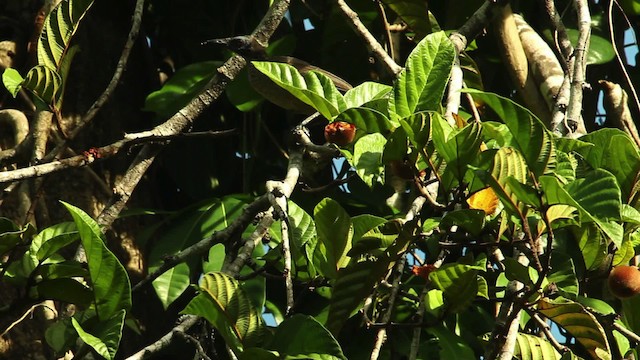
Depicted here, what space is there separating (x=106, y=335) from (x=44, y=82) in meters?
0.54

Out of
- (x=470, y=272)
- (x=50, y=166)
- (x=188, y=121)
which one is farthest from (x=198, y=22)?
(x=470, y=272)

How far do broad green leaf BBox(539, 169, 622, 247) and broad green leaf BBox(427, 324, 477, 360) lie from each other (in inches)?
25.2

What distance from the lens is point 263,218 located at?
1.46 metres

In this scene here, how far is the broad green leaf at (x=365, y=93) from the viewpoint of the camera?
148 cm

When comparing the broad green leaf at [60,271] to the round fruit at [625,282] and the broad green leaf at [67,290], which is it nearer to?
the broad green leaf at [67,290]

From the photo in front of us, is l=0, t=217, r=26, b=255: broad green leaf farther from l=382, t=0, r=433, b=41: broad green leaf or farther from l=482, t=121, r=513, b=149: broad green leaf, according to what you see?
l=382, t=0, r=433, b=41: broad green leaf

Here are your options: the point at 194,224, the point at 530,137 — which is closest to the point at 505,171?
the point at 530,137

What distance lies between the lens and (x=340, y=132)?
1.39 m

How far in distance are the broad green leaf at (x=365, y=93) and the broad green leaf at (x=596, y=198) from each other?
0.50 meters

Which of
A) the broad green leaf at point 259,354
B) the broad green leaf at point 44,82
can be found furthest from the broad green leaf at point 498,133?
the broad green leaf at point 44,82

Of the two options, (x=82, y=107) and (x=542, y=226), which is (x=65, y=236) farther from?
(x=82, y=107)

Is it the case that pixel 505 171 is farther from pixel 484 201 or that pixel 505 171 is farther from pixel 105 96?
pixel 105 96

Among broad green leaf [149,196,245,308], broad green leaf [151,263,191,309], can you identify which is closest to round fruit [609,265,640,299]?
broad green leaf [151,263,191,309]

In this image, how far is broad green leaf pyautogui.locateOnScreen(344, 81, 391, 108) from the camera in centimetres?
148
